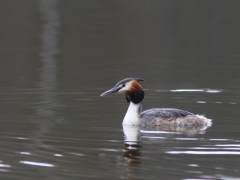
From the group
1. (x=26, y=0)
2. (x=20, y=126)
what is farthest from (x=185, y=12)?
(x=20, y=126)

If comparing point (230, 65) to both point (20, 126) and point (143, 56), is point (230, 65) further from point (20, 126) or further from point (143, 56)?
point (20, 126)

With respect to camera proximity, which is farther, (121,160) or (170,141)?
(170,141)

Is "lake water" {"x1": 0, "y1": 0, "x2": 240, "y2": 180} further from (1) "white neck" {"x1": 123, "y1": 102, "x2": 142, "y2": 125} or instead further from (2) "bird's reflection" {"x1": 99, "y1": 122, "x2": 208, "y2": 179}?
(1) "white neck" {"x1": 123, "y1": 102, "x2": 142, "y2": 125}

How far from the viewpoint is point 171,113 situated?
39.5 ft

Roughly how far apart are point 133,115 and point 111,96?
301cm

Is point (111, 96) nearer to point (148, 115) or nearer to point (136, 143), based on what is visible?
point (148, 115)

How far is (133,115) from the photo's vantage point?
1225 cm

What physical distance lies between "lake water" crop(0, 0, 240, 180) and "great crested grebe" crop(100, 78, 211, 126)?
0.27 metres

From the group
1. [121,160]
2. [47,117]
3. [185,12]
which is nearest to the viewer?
[121,160]

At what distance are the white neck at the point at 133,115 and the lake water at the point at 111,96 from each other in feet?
0.78

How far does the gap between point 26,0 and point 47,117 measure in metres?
29.9

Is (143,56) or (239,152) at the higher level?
(143,56)

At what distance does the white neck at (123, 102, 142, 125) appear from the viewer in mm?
Result: 12180

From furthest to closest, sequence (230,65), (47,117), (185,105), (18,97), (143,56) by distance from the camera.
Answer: (143,56) → (230,65) → (18,97) → (185,105) → (47,117)
